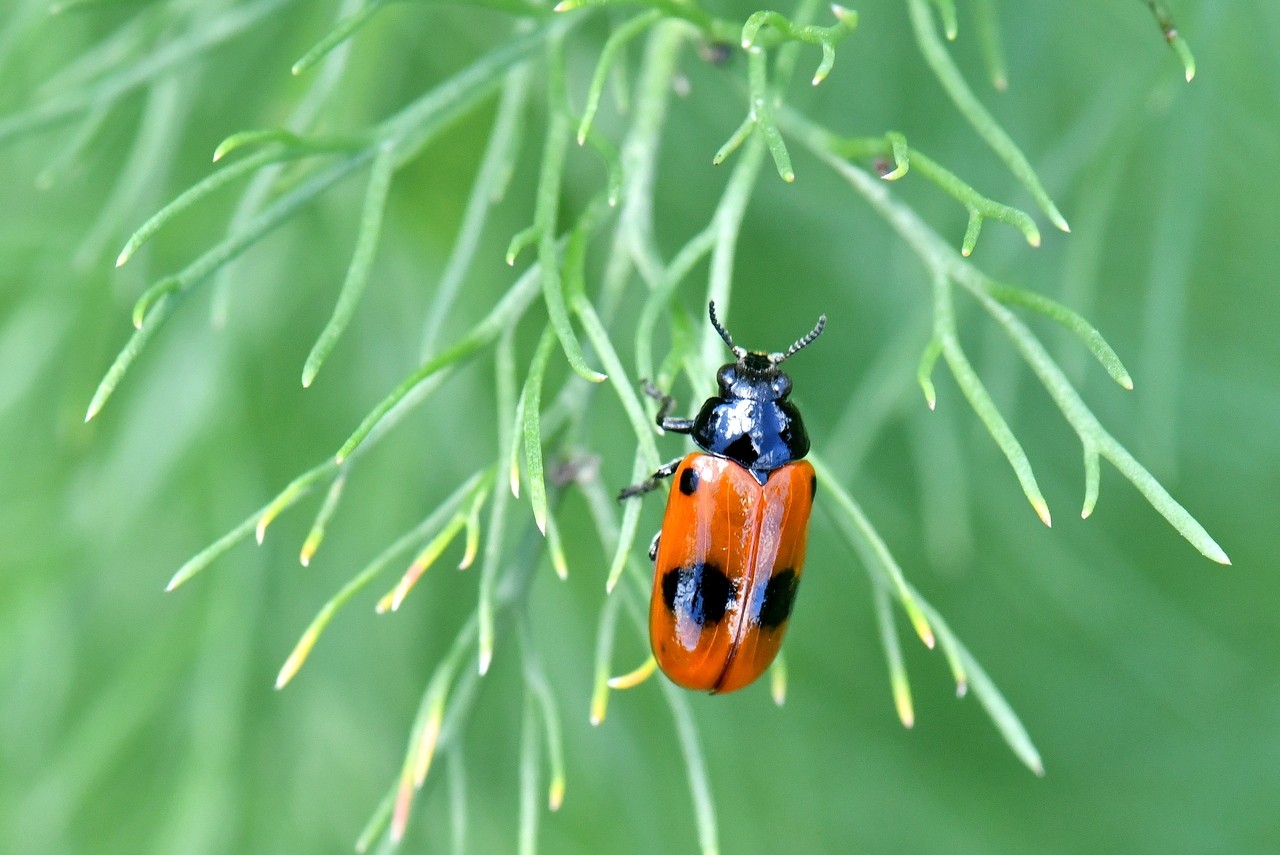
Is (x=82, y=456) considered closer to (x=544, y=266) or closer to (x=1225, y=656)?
(x=544, y=266)

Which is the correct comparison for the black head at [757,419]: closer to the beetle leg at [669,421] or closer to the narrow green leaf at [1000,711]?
the beetle leg at [669,421]

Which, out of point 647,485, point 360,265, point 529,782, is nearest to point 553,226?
point 360,265

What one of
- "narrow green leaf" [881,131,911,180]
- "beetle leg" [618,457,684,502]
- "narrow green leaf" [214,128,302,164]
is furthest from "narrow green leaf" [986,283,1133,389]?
"narrow green leaf" [214,128,302,164]

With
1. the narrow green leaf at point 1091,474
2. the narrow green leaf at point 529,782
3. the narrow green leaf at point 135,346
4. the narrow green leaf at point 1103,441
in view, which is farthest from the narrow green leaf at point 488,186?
the narrow green leaf at point 1091,474

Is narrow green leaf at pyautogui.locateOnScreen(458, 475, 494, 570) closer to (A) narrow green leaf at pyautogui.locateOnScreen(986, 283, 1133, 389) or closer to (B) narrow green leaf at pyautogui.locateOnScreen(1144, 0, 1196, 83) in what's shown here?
(A) narrow green leaf at pyautogui.locateOnScreen(986, 283, 1133, 389)

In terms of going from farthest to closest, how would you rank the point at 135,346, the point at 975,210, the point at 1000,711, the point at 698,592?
1. the point at 698,592
2. the point at 1000,711
3. the point at 975,210
4. the point at 135,346

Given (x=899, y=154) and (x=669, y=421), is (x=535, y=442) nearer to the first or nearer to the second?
(x=899, y=154)
